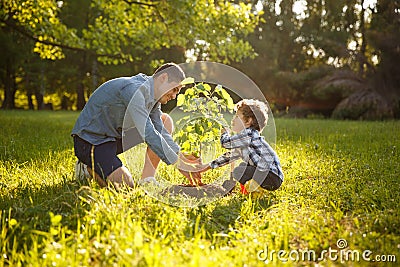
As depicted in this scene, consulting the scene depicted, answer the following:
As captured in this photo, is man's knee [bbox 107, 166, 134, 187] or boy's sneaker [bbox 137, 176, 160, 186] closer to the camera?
man's knee [bbox 107, 166, 134, 187]

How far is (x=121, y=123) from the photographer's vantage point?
4.36 m

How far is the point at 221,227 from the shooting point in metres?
3.16

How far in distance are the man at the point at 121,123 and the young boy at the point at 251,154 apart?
488 millimetres

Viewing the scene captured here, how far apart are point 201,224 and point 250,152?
3.95 ft

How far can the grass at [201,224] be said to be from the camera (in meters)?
2.47

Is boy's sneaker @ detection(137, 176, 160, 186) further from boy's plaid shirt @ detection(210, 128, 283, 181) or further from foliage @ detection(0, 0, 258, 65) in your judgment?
foliage @ detection(0, 0, 258, 65)

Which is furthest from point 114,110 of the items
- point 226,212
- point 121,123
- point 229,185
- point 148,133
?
point 226,212

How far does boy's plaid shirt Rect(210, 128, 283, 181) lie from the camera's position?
4.15 meters

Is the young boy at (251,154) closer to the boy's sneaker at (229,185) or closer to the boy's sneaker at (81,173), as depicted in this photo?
the boy's sneaker at (229,185)

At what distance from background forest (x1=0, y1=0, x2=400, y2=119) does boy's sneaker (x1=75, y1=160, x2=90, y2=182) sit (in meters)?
6.18

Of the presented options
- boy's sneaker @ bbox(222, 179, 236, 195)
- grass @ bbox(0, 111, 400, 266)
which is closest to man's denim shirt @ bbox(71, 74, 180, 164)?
grass @ bbox(0, 111, 400, 266)

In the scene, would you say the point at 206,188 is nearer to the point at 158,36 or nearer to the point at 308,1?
the point at 158,36

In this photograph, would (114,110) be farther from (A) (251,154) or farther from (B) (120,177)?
Answer: (A) (251,154)

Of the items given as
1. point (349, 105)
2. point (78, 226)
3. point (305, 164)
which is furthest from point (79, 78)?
point (78, 226)
